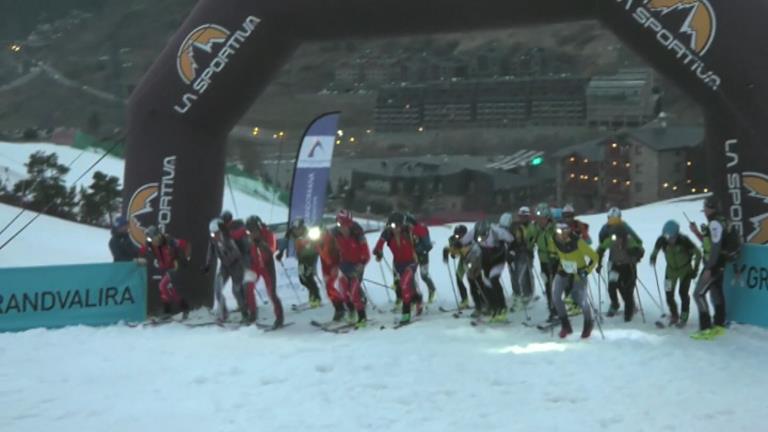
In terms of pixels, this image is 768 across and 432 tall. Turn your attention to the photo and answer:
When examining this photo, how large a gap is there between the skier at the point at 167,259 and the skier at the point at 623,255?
16.2 ft

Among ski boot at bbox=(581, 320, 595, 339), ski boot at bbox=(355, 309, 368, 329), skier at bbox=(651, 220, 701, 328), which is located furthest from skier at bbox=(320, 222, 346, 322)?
skier at bbox=(651, 220, 701, 328)

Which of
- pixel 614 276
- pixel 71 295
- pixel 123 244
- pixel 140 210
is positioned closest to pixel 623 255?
pixel 614 276

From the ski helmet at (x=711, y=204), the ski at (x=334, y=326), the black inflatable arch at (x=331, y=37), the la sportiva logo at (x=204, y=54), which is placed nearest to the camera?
the ski helmet at (x=711, y=204)

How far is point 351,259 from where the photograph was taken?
10023 millimetres

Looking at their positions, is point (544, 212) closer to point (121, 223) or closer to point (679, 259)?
point (679, 259)

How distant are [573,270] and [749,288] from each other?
1.85m

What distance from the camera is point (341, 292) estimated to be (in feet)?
33.3

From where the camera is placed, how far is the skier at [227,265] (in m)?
10.1

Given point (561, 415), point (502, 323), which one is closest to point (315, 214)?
point (502, 323)

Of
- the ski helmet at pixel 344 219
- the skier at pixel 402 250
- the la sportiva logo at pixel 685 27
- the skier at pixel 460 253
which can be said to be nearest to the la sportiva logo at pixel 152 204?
the ski helmet at pixel 344 219

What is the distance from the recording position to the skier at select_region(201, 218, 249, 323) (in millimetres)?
10125

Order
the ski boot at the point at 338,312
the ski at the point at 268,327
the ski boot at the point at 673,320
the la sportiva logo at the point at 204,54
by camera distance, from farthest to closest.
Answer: the la sportiva logo at the point at 204,54 → the ski boot at the point at 338,312 → the ski at the point at 268,327 → the ski boot at the point at 673,320

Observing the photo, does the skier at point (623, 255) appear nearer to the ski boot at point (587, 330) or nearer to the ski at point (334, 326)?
the ski boot at point (587, 330)

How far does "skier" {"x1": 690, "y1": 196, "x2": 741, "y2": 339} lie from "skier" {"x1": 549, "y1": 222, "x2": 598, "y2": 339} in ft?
3.48
